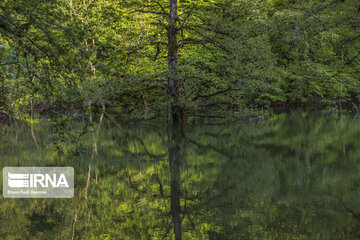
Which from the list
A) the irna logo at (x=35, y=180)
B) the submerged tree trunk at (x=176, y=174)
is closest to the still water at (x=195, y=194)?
the submerged tree trunk at (x=176, y=174)

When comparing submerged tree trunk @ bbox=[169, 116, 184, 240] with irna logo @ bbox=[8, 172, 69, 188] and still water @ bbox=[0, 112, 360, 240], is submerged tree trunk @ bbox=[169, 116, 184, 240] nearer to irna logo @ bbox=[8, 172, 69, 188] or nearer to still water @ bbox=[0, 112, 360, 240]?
still water @ bbox=[0, 112, 360, 240]

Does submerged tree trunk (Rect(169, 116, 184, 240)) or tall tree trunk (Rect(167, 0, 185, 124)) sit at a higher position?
tall tree trunk (Rect(167, 0, 185, 124))

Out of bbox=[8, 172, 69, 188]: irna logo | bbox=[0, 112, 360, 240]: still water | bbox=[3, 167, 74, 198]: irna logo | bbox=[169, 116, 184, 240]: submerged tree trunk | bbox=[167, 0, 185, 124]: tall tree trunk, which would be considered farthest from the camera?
bbox=[167, 0, 185, 124]: tall tree trunk

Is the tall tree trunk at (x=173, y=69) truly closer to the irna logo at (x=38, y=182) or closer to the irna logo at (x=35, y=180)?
the irna logo at (x=38, y=182)

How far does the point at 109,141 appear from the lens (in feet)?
53.5

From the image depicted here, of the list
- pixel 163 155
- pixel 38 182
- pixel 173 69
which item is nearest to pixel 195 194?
pixel 38 182

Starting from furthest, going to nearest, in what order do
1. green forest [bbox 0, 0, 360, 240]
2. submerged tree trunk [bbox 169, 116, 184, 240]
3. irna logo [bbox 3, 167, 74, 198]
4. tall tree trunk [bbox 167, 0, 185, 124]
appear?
tall tree trunk [bbox 167, 0, 185, 124]
irna logo [bbox 3, 167, 74, 198]
submerged tree trunk [bbox 169, 116, 184, 240]
green forest [bbox 0, 0, 360, 240]

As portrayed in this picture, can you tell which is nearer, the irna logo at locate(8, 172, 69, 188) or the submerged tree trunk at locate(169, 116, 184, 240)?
the submerged tree trunk at locate(169, 116, 184, 240)

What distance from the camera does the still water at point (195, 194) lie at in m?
5.67

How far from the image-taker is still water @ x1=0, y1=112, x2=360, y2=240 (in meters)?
5.67

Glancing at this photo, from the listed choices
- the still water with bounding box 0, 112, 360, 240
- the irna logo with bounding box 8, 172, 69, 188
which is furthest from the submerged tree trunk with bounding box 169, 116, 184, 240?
the irna logo with bounding box 8, 172, 69, 188

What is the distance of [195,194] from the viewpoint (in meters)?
7.55

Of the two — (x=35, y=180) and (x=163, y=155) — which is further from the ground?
(x=163, y=155)

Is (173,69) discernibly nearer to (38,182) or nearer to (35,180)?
(35,180)
